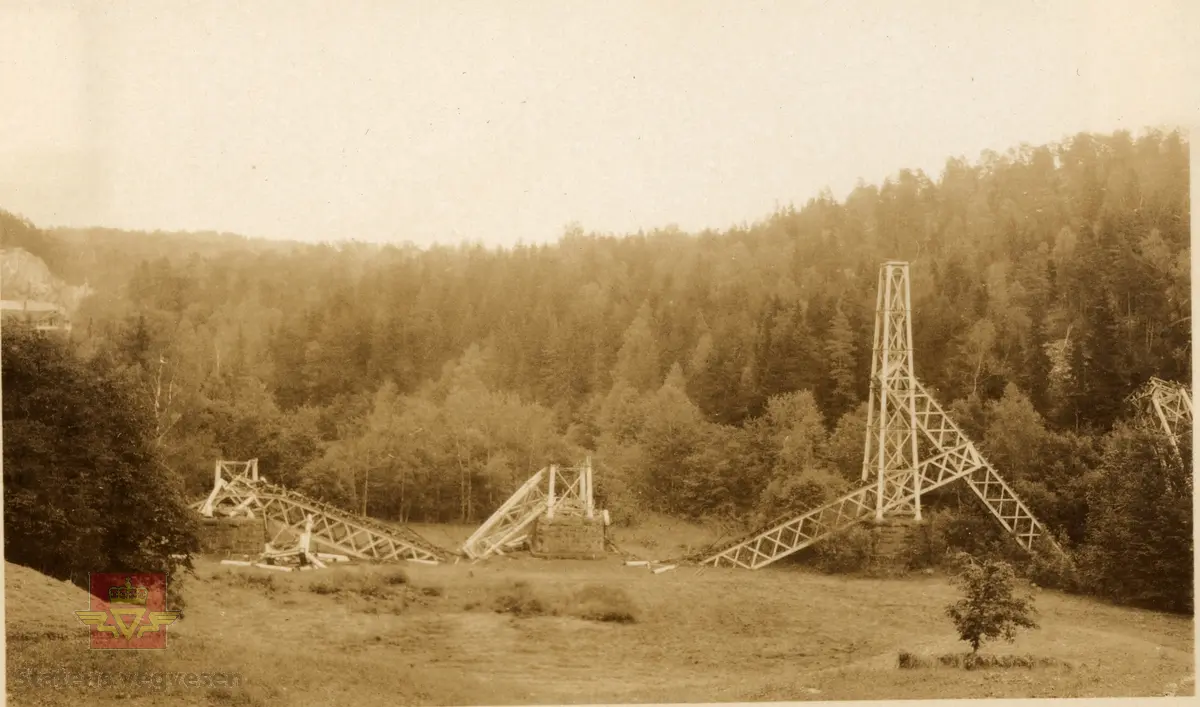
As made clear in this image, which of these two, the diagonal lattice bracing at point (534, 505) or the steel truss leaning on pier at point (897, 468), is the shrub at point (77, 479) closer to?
the diagonal lattice bracing at point (534, 505)

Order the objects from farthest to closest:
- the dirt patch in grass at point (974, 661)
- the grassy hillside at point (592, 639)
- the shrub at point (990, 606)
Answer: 1. the dirt patch in grass at point (974, 661)
2. the shrub at point (990, 606)
3. the grassy hillside at point (592, 639)

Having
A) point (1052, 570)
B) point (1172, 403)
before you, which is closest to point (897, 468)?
point (1052, 570)

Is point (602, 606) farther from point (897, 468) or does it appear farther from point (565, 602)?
point (897, 468)

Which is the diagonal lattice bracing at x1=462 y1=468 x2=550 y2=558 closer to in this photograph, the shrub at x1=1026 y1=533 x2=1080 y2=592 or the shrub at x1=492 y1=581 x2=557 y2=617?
the shrub at x1=492 y1=581 x2=557 y2=617

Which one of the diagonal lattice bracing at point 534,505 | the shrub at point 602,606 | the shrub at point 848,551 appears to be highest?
the diagonal lattice bracing at point 534,505

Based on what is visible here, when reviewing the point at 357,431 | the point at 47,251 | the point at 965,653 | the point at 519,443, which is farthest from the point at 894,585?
the point at 47,251

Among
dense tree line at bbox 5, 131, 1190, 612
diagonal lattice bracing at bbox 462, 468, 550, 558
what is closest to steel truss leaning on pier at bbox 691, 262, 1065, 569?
dense tree line at bbox 5, 131, 1190, 612

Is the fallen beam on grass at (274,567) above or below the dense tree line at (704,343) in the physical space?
below

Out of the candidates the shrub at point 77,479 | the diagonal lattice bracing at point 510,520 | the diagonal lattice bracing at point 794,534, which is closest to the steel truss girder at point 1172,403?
the diagonal lattice bracing at point 794,534
